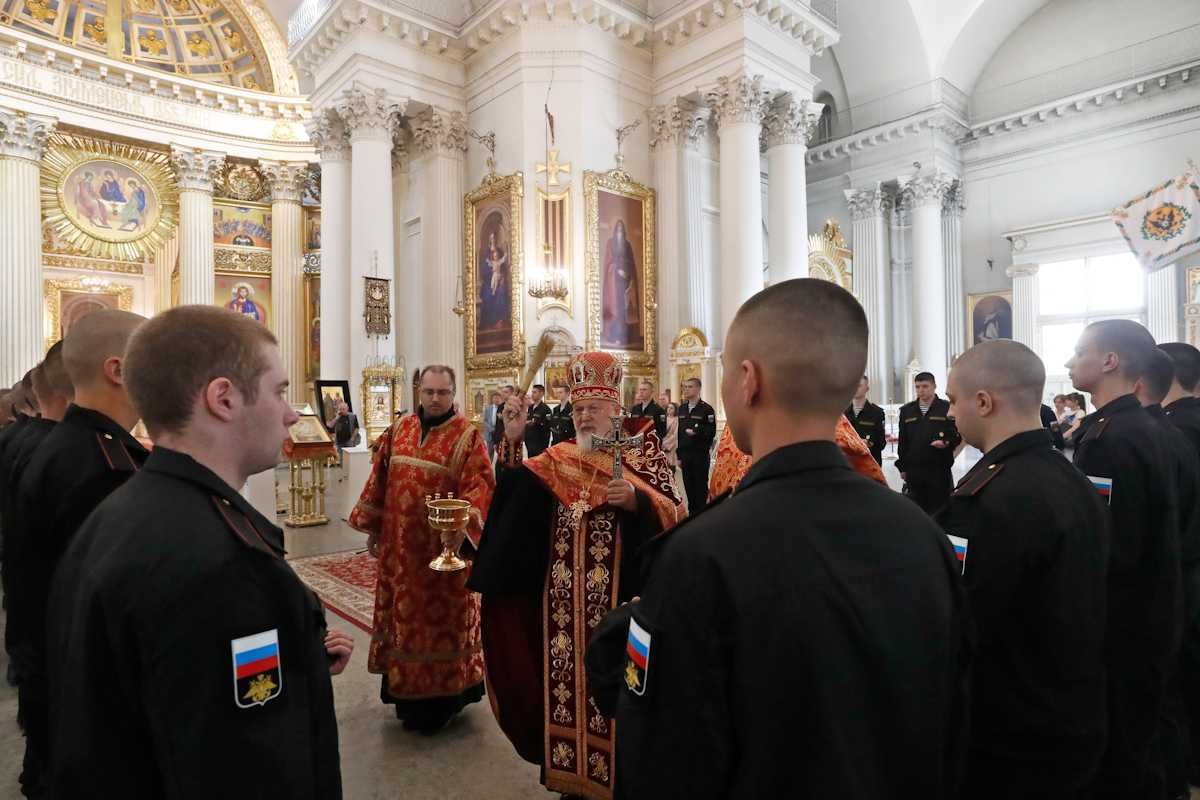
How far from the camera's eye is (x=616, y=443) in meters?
2.68

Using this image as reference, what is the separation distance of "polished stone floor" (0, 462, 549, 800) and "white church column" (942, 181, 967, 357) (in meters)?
18.0

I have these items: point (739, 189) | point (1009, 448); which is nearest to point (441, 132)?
point (739, 189)

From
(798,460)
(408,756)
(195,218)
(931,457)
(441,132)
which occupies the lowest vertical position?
(408,756)

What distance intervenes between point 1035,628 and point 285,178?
2145 cm

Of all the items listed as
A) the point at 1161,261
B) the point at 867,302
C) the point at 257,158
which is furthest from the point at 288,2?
the point at 1161,261

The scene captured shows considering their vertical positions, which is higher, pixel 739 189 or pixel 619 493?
pixel 739 189

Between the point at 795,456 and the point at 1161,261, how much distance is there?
10.8m

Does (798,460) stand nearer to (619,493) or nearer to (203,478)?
(203,478)

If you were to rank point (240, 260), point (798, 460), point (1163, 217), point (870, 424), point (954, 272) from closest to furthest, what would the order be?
point (798, 460) < point (870, 424) < point (1163, 217) < point (954, 272) < point (240, 260)

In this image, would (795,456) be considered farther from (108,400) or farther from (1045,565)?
(108,400)

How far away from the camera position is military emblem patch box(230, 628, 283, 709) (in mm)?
1137

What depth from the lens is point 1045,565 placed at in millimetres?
1879

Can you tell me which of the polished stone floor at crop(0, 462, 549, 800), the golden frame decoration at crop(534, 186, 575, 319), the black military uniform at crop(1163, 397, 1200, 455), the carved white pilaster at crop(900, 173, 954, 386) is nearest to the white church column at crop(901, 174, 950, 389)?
the carved white pilaster at crop(900, 173, 954, 386)

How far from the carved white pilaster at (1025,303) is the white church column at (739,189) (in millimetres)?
8497
